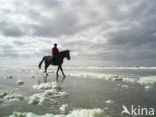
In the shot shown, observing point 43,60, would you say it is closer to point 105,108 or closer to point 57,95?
point 57,95

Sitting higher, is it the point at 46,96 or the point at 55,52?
the point at 55,52

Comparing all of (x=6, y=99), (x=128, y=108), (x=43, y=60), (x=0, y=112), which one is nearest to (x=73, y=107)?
(x=128, y=108)

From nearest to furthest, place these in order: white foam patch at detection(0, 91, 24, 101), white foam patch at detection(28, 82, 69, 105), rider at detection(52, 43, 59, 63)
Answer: white foam patch at detection(28, 82, 69, 105) < white foam patch at detection(0, 91, 24, 101) < rider at detection(52, 43, 59, 63)

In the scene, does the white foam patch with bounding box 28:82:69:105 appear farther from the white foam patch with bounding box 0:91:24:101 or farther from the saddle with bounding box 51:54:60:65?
the saddle with bounding box 51:54:60:65

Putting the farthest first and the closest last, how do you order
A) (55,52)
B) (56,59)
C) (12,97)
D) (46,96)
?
(56,59) → (55,52) → (46,96) → (12,97)

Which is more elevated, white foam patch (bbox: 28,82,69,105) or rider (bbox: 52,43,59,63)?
rider (bbox: 52,43,59,63)

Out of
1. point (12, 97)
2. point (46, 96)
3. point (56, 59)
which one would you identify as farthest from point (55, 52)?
point (12, 97)

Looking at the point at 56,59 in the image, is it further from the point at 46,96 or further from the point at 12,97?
the point at 12,97

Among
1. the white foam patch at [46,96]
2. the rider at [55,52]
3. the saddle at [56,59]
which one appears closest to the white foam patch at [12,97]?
the white foam patch at [46,96]

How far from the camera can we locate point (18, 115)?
4996mm

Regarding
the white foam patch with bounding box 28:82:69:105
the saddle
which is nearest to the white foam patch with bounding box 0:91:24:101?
the white foam patch with bounding box 28:82:69:105

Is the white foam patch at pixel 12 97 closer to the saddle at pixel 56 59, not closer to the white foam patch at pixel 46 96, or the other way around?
the white foam patch at pixel 46 96

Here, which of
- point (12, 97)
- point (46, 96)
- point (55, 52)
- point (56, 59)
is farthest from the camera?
point (56, 59)

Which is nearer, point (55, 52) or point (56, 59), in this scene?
point (55, 52)
